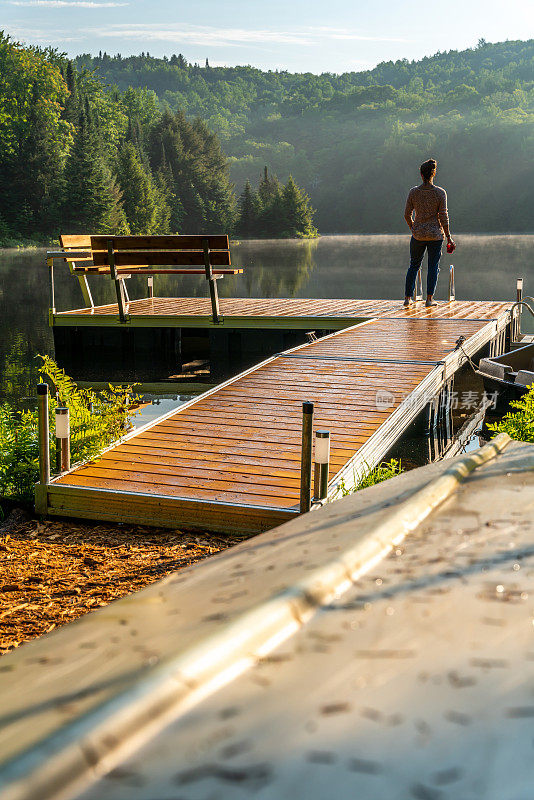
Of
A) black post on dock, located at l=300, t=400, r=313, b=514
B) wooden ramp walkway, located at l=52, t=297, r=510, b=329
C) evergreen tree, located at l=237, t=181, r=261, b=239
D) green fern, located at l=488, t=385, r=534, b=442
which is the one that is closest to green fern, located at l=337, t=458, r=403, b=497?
black post on dock, located at l=300, t=400, r=313, b=514

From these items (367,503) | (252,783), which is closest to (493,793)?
(252,783)

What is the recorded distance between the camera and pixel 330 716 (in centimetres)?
79

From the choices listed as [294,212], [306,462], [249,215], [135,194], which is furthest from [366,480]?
[294,212]

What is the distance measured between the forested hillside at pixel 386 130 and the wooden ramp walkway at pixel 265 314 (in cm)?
10490

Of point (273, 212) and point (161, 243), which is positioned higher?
point (273, 212)

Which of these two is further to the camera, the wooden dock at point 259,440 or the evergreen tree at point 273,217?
the evergreen tree at point 273,217

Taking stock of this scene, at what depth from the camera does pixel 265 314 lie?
13930mm

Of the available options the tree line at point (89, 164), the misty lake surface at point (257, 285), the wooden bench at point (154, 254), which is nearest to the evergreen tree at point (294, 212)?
the tree line at point (89, 164)

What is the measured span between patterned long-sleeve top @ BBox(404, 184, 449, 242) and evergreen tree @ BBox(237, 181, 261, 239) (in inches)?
3179

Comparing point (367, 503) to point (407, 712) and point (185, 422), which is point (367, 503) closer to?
point (407, 712)

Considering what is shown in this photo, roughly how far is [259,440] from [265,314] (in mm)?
8095

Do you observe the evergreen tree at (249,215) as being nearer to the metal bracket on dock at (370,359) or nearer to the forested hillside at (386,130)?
the forested hillside at (386,130)

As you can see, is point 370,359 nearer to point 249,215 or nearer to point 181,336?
point 181,336

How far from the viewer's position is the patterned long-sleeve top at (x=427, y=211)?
11.7 m
